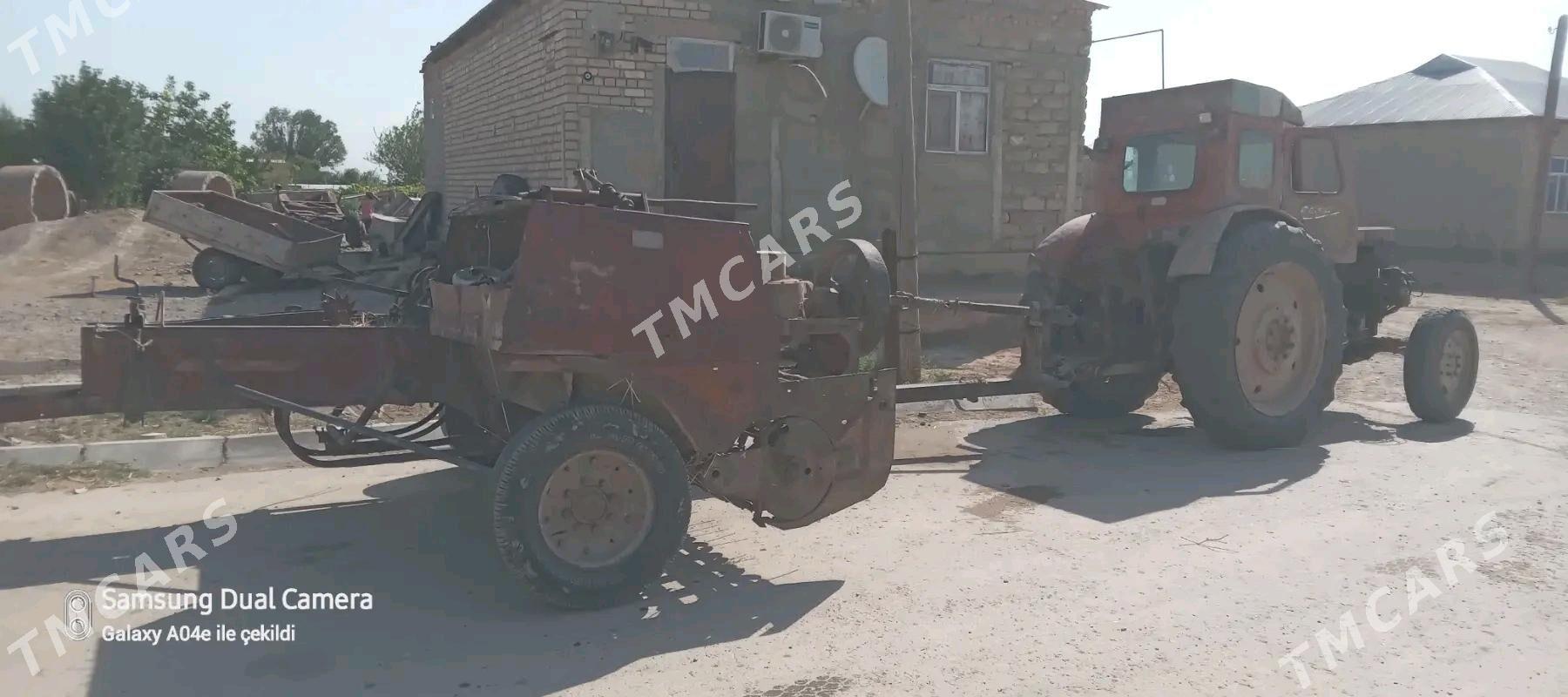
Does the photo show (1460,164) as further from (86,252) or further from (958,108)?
(86,252)

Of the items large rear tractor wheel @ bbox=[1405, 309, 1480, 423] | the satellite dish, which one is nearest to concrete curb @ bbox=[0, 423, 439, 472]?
the satellite dish

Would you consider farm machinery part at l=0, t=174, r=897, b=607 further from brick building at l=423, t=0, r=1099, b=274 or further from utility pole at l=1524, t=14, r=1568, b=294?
utility pole at l=1524, t=14, r=1568, b=294

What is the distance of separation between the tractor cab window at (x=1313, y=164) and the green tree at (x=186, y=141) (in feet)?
108

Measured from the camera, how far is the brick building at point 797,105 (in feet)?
39.9

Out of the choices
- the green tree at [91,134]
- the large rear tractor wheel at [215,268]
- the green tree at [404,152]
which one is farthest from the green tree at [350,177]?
the large rear tractor wheel at [215,268]

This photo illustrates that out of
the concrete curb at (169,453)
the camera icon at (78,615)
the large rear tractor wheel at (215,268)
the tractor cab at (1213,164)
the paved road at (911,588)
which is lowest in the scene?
the paved road at (911,588)

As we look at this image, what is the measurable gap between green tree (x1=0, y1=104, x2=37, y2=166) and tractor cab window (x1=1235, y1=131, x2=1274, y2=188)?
107 feet

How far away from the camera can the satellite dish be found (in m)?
13.3

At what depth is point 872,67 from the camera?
13336 millimetres

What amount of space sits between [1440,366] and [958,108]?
282 inches

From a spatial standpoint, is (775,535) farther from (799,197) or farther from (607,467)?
(799,197)

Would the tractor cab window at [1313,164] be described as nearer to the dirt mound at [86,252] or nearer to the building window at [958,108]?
the building window at [958,108]

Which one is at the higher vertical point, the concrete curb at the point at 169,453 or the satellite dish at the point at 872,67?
the satellite dish at the point at 872,67

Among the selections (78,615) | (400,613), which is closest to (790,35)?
(400,613)
